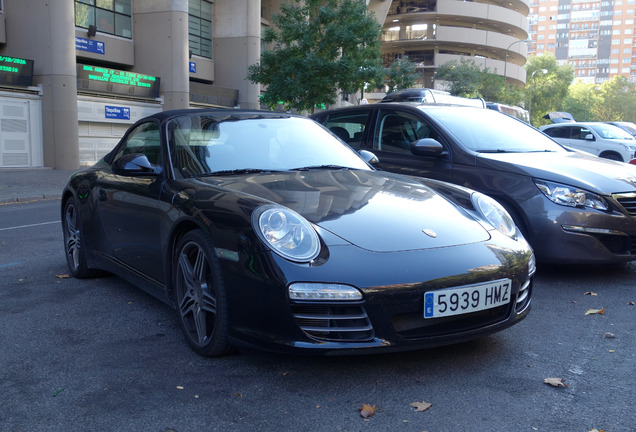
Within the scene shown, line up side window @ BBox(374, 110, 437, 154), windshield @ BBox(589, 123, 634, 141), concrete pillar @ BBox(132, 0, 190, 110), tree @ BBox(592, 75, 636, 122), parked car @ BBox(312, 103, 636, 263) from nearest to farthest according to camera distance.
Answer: parked car @ BBox(312, 103, 636, 263), side window @ BBox(374, 110, 437, 154), windshield @ BBox(589, 123, 634, 141), concrete pillar @ BBox(132, 0, 190, 110), tree @ BBox(592, 75, 636, 122)

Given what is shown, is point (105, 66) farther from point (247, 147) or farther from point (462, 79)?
point (462, 79)

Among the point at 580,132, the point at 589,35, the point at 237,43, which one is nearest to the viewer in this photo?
the point at 580,132

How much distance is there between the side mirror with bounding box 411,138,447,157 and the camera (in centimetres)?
573

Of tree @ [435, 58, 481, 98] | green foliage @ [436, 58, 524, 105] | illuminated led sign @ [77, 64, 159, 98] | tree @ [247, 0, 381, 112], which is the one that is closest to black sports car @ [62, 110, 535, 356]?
tree @ [247, 0, 381, 112]

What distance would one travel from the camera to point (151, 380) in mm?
3041

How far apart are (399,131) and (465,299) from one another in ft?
→ 12.5

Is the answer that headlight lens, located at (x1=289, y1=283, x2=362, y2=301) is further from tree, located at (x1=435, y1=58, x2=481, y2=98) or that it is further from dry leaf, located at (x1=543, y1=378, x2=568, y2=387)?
tree, located at (x1=435, y1=58, x2=481, y2=98)

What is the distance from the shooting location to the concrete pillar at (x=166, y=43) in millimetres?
26531

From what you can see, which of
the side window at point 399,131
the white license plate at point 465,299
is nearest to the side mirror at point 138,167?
the white license plate at point 465,299

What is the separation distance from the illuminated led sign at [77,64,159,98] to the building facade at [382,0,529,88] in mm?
47116

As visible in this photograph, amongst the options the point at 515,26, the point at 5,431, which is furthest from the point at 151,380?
the point at 515,26

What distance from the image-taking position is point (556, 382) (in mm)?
2998

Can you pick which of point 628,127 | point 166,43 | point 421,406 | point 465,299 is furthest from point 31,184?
point 628,127

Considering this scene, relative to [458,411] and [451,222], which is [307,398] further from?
[451,222]
